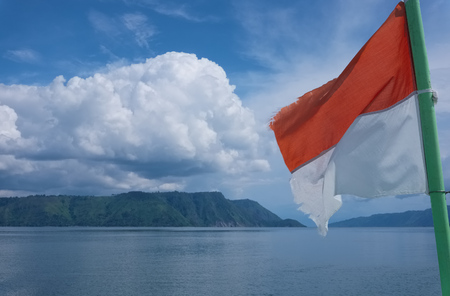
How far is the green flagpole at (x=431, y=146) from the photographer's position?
16.4 ft

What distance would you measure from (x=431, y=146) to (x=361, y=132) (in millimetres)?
1353

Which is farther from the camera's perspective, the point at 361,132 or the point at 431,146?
the point at 361,132

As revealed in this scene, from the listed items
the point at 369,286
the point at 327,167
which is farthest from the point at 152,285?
the point at 327,167

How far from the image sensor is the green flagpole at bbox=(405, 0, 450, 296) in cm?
499

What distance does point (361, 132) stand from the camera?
6.47 metres

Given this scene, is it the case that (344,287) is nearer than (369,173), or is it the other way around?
(369,173)

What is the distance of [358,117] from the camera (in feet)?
21.5

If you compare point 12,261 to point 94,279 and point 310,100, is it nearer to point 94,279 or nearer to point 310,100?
point 94,279

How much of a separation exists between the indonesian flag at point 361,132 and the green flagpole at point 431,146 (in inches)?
12.6

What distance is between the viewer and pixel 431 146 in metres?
5.22

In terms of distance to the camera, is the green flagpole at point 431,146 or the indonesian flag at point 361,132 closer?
the green flagpole at point 431,146

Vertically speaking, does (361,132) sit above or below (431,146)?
above

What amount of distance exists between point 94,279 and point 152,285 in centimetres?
1239

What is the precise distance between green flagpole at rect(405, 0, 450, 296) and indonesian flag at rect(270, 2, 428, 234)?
0.32 meters
